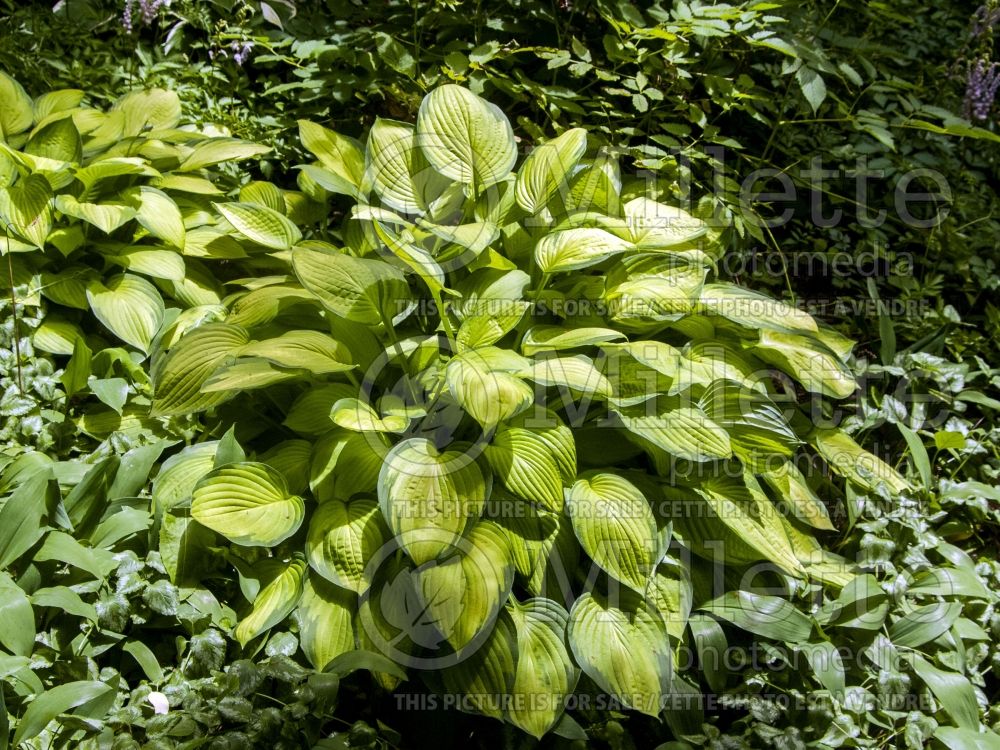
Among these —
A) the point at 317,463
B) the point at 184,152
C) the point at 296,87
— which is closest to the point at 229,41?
the point at 296,87

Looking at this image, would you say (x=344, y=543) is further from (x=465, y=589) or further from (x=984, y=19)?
(x=984, y=19)

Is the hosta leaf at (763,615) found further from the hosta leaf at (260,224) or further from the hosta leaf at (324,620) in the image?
the hosta leaf at (260,224)

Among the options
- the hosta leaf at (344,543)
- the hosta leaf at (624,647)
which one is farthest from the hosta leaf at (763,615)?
the hosta leaf at (344,543)

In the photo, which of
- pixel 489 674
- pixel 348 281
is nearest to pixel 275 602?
pixel 489 674

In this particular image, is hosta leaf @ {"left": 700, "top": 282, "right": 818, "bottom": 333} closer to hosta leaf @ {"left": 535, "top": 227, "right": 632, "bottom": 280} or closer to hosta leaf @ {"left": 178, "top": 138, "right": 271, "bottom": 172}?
hosta leaf @ {"left": 535, "top": 227, "right": 632, "bottom": 280}

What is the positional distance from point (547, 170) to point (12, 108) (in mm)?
1414

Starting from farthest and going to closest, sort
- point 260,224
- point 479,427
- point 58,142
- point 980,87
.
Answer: point 980,87 < point 58,142 < point 260,224 < point 479,427

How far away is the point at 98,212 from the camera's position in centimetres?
186

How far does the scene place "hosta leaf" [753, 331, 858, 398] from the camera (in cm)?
Result: 173

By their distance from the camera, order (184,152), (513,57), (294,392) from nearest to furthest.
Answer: (294,392) < (184,152) < (513,57)

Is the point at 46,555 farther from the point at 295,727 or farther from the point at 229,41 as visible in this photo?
the point at 229,41

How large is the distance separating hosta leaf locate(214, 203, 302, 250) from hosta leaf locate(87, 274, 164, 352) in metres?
0.26

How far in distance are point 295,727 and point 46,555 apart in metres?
0.54

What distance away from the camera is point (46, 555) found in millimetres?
1393
